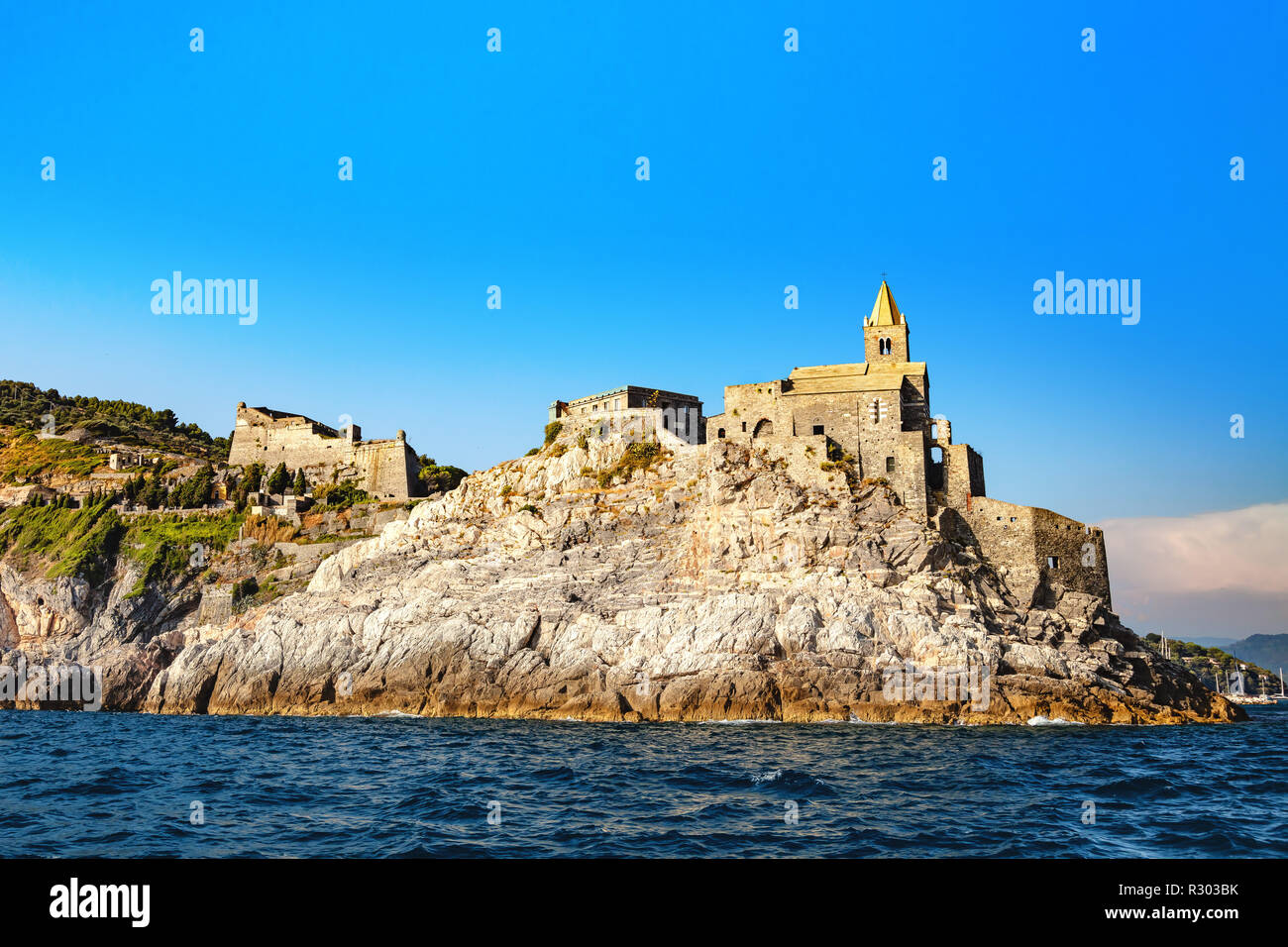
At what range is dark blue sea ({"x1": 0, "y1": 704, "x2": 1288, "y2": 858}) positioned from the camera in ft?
52.0

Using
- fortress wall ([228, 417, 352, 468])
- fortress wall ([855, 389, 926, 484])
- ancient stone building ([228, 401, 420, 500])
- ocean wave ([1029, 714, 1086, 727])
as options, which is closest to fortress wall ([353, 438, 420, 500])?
ancient stone building ([228, 401, 420, 500])

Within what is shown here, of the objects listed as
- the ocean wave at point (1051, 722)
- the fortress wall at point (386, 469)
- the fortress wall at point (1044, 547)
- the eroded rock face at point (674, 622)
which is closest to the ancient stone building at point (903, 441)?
the fortress wall at point (1044, 547)

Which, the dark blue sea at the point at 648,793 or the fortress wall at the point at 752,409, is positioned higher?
the fortress wall at the point at 752,409

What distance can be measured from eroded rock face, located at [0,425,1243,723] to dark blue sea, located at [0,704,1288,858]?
4.66m

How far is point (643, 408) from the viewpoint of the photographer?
58.6m

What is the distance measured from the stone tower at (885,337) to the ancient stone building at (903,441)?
0.19ft

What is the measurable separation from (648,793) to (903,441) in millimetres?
31552

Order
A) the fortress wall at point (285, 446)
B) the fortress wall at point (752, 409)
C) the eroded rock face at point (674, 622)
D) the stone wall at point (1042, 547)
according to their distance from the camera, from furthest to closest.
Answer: the fortress wall at point (285, 446) < the fortress wall at point (752, 409) < the stone wall at point (1042, 547) < the eroded rock face at point (674, 622)

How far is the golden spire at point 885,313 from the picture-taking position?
54.0 meters
